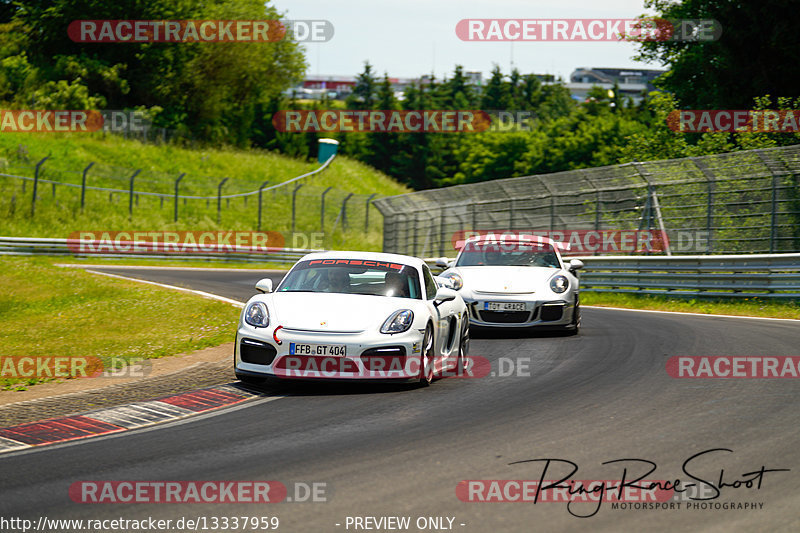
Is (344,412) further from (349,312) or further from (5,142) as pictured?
(5,142)

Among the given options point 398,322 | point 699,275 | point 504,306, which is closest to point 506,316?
point 504,306

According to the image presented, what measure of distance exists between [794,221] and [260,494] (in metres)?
16.1

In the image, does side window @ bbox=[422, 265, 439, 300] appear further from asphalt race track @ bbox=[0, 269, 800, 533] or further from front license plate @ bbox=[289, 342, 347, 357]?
front license plate @ bbox=[289, 342, 347, 357]

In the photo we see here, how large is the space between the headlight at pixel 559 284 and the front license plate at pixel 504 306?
0.56 m

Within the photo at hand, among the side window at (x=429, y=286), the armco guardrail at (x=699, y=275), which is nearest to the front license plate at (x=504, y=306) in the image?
the side window at (x=429, y=286)

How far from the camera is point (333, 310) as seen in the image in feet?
28.6

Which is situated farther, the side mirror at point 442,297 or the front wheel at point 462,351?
the front wheel at point 462,351

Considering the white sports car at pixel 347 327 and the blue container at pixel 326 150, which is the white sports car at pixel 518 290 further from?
the blue container at pixel 326 150

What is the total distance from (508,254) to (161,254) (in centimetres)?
2476

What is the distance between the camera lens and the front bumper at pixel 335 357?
27.5 ft

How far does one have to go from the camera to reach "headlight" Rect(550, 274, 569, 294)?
1303 centimetres

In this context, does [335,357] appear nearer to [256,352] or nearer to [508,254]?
[256,352]

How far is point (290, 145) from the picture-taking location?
89625 millimetres

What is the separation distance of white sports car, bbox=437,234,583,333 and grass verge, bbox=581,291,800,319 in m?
5.75
